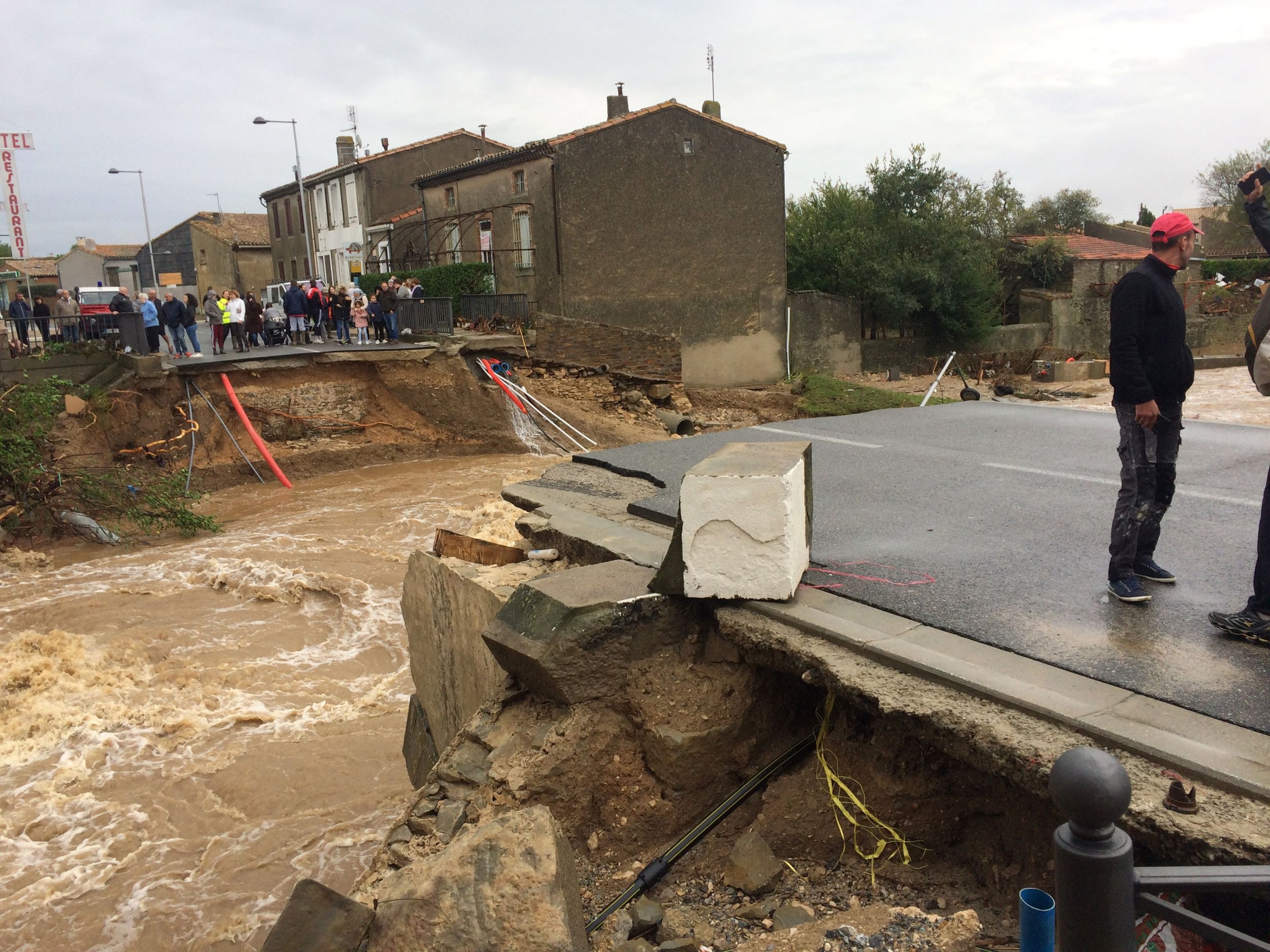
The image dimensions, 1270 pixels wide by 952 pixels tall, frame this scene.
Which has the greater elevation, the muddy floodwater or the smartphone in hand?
the smartphone in hand

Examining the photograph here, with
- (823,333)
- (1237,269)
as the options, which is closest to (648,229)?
(823,333)

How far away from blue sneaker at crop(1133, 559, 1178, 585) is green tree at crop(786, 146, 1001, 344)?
27.5 m

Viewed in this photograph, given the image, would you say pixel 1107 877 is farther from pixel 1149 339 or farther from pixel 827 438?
pixel 827 438

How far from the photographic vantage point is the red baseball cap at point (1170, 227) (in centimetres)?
437

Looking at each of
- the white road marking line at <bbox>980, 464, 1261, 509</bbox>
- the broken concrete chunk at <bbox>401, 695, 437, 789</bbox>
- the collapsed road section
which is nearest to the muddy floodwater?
the broken concrete chunk at <bbox>401, 695, 437, 789</bbox>

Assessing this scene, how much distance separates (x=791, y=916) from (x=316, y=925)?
1727 mm

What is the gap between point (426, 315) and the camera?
25156 millimetres

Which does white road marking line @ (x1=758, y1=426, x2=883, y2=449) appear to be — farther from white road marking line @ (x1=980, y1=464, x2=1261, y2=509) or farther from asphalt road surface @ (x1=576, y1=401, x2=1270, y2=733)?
white road marking line @ (x1=980, y1=464, x2=1261, y2=509)

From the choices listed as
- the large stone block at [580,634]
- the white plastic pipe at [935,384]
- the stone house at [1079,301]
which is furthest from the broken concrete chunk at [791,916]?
the stone house at [1079,301]

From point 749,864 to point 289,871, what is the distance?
488cm

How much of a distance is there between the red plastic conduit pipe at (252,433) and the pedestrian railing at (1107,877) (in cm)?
2073

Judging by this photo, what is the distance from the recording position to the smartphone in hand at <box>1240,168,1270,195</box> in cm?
421

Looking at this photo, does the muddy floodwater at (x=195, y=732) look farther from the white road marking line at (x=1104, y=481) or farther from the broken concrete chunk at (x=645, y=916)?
the white road marking line at (x=1104, y=481)

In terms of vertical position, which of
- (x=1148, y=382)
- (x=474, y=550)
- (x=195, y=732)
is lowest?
(x=195, y=732)
